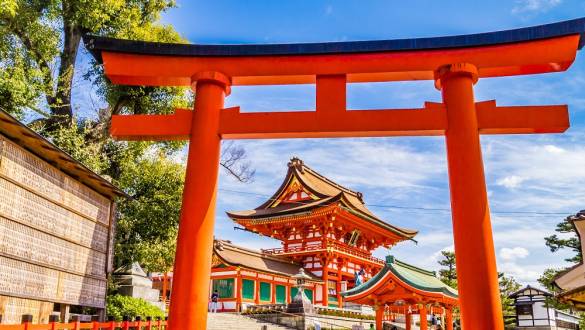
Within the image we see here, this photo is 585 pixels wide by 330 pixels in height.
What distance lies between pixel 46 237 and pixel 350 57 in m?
5.32

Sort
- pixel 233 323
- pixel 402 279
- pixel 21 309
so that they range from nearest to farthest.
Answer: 1. pixel 21 309
2. pixel 402 279
3. pixel 233 323

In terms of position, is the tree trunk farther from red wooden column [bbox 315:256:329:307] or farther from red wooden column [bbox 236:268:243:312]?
red wooden column [bbox 315:256:329:307]

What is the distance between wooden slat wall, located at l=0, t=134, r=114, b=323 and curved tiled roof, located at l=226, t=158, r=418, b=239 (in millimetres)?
18720

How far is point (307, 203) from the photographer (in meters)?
29.2

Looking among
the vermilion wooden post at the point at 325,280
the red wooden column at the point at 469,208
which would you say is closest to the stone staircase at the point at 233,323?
the vermilion wooden post at the point at 325,280

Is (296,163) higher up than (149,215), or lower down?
higher up

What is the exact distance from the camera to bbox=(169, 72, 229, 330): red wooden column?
239 inches

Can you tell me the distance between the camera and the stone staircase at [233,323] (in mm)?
17562

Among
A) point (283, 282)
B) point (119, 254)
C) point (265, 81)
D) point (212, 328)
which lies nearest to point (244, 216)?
point (283, 282)

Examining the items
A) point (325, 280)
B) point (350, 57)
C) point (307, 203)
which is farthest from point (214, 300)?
point (350, 57)

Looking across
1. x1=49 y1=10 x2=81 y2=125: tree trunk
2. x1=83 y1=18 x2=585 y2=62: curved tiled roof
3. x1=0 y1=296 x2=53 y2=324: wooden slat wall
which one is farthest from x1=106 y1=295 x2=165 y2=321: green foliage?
x1=83 y1=18 x2=585 y2=62: curved tiled roof

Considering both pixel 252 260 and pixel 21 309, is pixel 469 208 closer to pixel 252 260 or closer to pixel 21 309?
pixel 21 309

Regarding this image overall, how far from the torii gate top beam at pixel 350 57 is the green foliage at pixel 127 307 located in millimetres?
5814

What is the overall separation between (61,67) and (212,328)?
33.0ft
